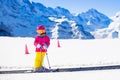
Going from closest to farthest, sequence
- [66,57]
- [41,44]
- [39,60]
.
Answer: [39,60] < [41,44] < [66,57]

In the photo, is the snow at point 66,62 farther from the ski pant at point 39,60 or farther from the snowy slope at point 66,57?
the ski pant at point 39,60

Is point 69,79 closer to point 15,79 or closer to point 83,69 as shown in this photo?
point 15,79

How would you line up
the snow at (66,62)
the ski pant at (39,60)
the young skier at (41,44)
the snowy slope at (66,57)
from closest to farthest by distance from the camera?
the snow at (66,62) → the ski pant at (39,60) → the young skier at (41,44) → the snowy slope at (66,57)

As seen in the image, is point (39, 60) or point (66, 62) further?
point (66, 62)

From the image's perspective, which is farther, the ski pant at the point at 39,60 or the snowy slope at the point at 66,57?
the snowy slope at the point at 66,57

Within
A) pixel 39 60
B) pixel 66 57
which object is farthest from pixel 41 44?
pixel 66 57

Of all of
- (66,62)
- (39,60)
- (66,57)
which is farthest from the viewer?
(66,57)

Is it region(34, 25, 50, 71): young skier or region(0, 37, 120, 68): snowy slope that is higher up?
region(34, 25, 50, 71): young skier

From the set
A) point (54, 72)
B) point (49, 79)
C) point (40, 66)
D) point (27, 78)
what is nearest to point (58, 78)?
point (49, 79)

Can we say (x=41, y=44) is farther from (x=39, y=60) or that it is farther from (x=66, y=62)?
(x=66, y=62)

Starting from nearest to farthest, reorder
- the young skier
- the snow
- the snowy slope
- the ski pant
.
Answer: the snow → the ski pant → the young skier → the snowy slope

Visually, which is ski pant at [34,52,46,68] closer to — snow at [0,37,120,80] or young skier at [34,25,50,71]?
young skier at [34,25,50,71]

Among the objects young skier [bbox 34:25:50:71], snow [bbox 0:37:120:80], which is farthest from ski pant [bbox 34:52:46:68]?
snow [bbox 0:37:120:80]

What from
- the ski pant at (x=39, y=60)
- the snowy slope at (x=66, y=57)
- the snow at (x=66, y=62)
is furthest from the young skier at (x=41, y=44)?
the snowy slope at (x=66, y=57)
